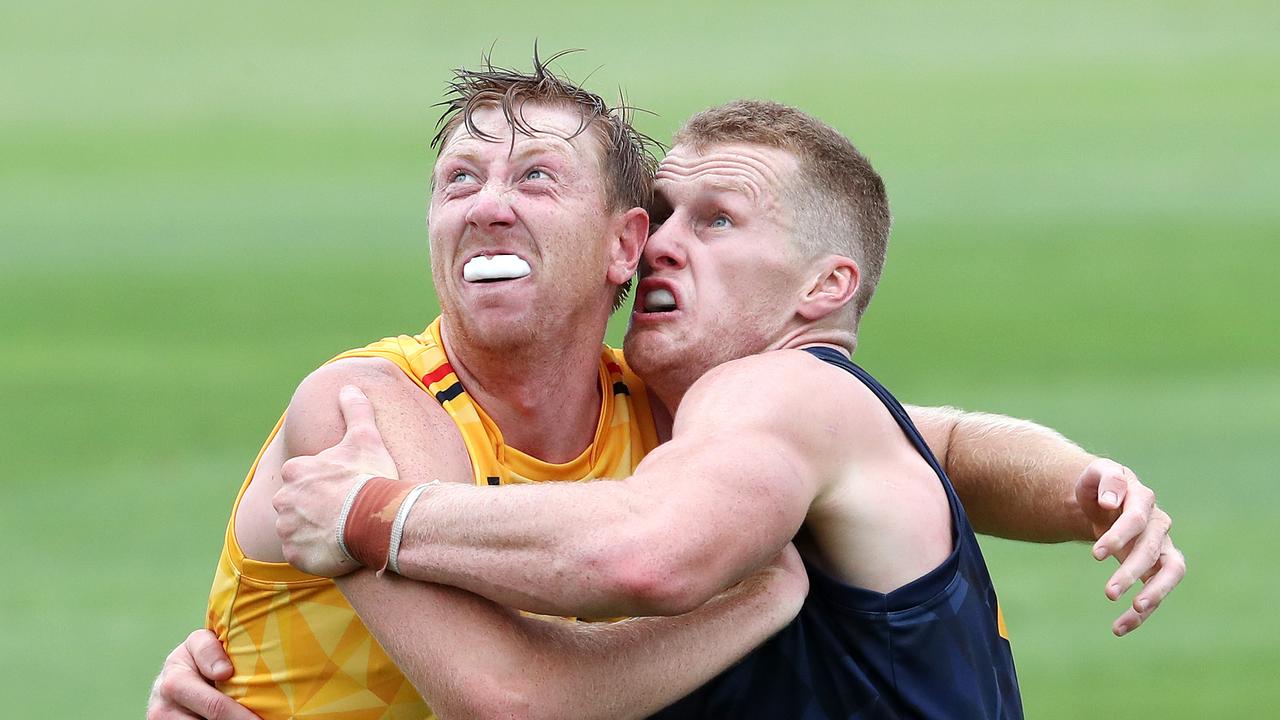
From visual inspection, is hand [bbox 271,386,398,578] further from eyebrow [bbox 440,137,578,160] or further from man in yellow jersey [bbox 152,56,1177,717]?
eyebrow [bbox 440,137,578,160]

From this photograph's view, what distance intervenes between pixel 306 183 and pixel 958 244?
7468 millimetres

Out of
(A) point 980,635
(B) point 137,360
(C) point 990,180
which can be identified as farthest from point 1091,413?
(A) point 980,635

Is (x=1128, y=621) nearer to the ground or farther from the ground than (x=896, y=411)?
nearer to the ground

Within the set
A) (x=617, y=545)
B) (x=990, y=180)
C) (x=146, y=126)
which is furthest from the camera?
(x=146, y=126)

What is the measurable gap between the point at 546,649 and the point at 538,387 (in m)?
1.03

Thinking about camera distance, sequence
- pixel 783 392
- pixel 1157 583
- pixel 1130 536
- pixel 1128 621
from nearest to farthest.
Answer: pixel 783 392
pixel 1130 536
pixel 1157 583
pixel 1128 621

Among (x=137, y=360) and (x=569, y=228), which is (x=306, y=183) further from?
(x=569, y=228)

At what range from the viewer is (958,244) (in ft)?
57.6

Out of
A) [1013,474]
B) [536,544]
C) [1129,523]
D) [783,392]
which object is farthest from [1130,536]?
[536,544]

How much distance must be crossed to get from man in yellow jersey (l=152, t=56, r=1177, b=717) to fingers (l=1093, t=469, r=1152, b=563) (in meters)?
0.01

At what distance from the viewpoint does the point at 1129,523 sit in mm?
4457

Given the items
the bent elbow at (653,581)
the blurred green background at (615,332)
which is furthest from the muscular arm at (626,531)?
the blurred green background at (615,332)

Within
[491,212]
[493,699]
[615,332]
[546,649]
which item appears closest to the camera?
[493,699]

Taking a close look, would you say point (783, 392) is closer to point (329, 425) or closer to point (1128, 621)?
point (329, 425)
